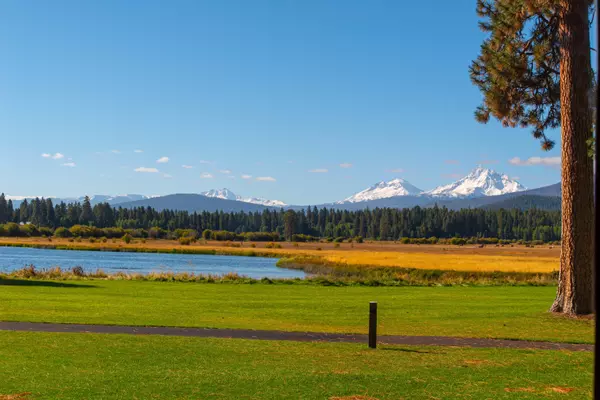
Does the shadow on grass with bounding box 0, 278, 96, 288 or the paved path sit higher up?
the paved path

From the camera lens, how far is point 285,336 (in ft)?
59.3

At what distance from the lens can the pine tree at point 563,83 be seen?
21672 millimetres

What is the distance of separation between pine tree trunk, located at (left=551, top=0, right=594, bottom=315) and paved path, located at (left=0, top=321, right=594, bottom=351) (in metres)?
5.06

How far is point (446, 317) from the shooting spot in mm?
22953

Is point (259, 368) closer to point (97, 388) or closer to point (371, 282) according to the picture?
point (97, 388)

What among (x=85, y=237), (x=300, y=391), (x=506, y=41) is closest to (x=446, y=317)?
(x=506, y=41)

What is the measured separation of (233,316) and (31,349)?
8311 mm

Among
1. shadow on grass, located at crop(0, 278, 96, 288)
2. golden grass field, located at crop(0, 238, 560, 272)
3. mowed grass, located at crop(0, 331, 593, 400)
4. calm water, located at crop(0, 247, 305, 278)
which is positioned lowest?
calm water, located at crop(0, 247, 305, 278)

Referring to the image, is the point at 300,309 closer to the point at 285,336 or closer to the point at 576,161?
the point at 285,336

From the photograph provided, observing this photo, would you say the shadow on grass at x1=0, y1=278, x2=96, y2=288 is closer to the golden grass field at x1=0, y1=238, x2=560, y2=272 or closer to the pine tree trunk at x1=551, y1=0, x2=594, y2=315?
the pine tree trunk at x1=551, y1=0, x2=594, y2=315

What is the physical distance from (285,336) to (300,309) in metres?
7.04

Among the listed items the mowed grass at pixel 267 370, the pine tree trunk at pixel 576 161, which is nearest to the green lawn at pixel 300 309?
the pine tree trunk at pixel 576 161

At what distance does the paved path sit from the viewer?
1706 centimetres

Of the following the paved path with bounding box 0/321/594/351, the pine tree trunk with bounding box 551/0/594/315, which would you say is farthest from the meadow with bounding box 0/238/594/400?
the pine tree trunk with bounding box 551/0/594/315
